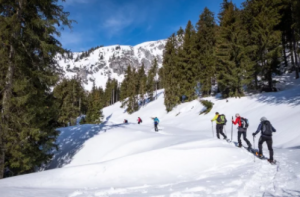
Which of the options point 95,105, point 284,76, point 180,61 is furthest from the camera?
point 95,105

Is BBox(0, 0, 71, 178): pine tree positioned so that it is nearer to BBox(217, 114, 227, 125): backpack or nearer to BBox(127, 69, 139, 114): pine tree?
BBox(217, 114, 227, 125): backpack

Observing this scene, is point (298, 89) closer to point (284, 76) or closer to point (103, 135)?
point (284, 76)

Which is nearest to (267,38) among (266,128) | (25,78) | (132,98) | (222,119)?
(222,119)

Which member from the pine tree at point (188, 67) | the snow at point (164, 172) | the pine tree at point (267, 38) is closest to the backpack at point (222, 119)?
the snow at point (164, 172)

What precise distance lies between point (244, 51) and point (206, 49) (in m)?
10.4

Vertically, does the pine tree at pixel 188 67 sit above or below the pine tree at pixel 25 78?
above

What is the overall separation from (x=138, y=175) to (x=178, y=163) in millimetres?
1733

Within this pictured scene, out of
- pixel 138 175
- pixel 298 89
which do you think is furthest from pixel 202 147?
pixel 298 89

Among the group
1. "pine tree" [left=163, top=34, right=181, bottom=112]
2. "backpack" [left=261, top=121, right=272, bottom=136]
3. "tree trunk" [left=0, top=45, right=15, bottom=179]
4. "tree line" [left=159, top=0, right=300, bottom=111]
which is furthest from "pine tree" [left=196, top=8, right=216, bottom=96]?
"tree trunk" [left=0, top=45, right=15, bottom=179]

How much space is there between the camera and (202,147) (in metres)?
8.71

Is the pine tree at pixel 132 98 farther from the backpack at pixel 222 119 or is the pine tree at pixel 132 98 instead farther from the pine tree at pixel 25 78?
the pine tree at pixel 25 78

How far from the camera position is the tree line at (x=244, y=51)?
862 inches

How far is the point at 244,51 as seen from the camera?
22766 millimetres

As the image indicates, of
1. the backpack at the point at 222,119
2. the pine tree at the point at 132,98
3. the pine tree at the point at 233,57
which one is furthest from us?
the pine tree at the point at 132,98
